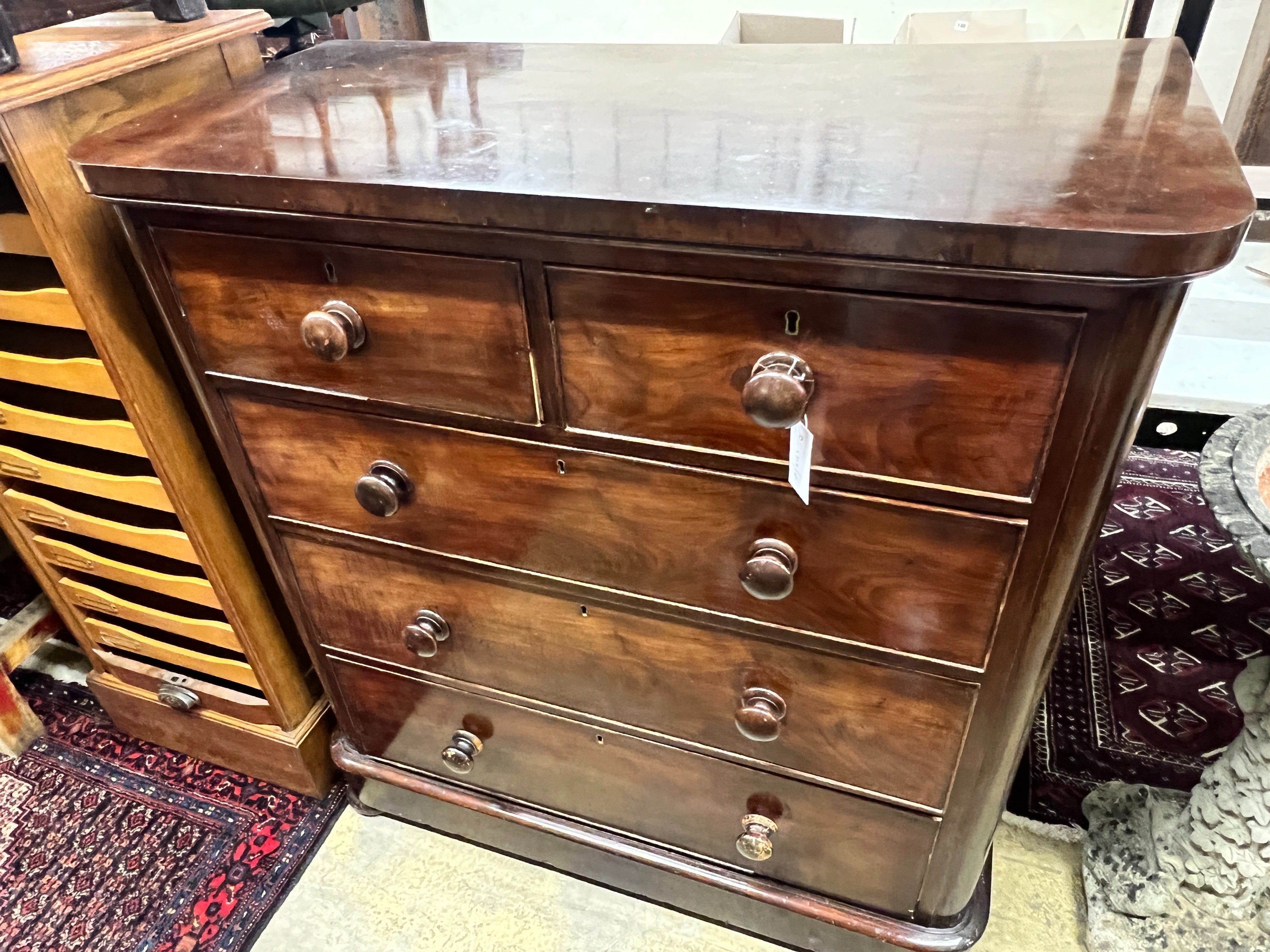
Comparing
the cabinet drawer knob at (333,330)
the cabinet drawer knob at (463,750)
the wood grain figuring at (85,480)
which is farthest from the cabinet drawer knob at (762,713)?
the wood grain figuring at (85,480)

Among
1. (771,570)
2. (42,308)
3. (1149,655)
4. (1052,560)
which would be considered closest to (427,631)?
(771,570)

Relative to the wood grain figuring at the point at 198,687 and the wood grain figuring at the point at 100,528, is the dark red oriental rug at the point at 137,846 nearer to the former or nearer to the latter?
the wood grain figuring at the point at 198,687

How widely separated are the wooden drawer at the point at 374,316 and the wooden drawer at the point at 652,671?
24 cm

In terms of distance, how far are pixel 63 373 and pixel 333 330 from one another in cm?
47

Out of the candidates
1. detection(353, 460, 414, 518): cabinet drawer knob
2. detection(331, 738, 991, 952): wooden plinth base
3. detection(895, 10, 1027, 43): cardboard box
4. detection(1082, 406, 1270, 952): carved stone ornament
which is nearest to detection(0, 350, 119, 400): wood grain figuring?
detection(353, 460, 414, 518): cabinet drawer knob

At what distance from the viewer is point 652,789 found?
105cm

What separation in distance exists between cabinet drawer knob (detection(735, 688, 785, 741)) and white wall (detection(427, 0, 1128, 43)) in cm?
155

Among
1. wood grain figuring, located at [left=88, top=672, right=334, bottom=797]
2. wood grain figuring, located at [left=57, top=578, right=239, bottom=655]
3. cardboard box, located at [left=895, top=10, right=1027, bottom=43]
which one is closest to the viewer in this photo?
wood grain figuring, located at [left=57, top=578, right=239, bottom=655]

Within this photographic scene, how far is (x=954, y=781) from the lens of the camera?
2.81 ft

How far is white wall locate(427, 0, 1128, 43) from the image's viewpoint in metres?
1.87

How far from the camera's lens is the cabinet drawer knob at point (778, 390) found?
617 mm

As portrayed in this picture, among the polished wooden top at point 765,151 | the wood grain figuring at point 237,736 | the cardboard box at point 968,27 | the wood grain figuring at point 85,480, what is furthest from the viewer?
the cardboard box at point 968,27

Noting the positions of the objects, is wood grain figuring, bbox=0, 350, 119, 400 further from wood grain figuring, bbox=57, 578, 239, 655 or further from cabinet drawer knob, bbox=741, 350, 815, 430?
cabinet drawer knob, bbox=741, 350, 815, 430

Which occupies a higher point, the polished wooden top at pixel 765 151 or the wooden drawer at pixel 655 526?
the polished wooden top at pixel 765 151
